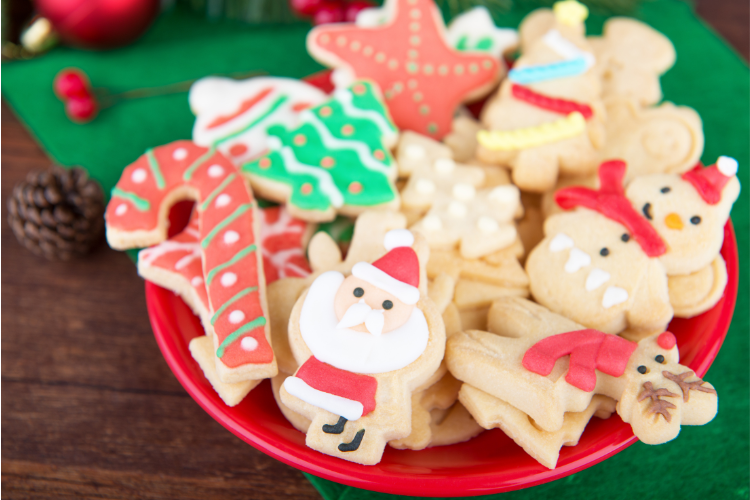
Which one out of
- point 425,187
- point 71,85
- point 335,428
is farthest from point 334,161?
point 71,85

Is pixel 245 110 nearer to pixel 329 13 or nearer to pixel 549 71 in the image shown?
pixel 329 13

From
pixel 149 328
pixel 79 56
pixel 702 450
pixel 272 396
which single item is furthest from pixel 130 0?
pixel 702 450

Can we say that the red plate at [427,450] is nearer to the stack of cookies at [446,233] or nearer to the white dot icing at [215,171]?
the stack of cookies at [446,233]

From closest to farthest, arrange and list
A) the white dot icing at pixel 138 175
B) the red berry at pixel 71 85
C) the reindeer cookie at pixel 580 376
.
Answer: the reindeer cookie at pixel 580 376
the white dot icing at pixel 138 175
the red berry at pixel 71 85

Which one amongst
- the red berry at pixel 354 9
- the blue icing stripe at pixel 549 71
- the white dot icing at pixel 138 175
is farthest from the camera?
the red berry at pixel 354 9

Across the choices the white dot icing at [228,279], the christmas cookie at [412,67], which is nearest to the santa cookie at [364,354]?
the white dot icing at [228,279]

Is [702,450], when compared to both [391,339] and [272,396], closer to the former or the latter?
[391,339]

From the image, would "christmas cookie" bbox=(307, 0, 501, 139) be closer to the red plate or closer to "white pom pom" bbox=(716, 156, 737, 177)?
"white pom pom" bbox=(716, 156, 737, 177)

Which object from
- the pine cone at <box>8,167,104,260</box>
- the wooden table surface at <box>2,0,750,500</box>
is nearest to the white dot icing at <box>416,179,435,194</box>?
the wooden table surface at <box>2,0,750,500</box>
